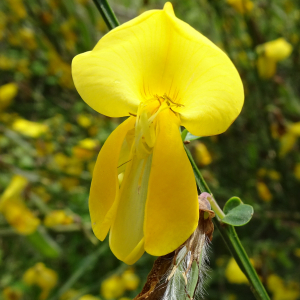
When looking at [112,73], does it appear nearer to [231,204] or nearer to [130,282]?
[231,204]

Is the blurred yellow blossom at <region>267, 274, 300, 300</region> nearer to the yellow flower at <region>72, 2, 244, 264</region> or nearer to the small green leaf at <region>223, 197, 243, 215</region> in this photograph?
the small green leaf at <region>223, 197, 243, 215</region>

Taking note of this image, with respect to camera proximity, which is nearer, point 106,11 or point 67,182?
point 106,11

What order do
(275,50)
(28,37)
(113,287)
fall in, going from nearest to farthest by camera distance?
1. (275,50)
2. (113,287)
3. (28,37)

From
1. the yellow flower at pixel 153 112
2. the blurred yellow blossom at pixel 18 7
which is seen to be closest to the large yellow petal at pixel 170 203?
the yellow flower at pixel 153 112

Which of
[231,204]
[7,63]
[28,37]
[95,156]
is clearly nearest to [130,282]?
[95,156]

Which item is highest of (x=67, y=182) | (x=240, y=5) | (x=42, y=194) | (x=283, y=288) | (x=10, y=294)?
(x=240, y=5)

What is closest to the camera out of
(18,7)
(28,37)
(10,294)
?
(10,294)

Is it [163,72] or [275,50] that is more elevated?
[163,72]
